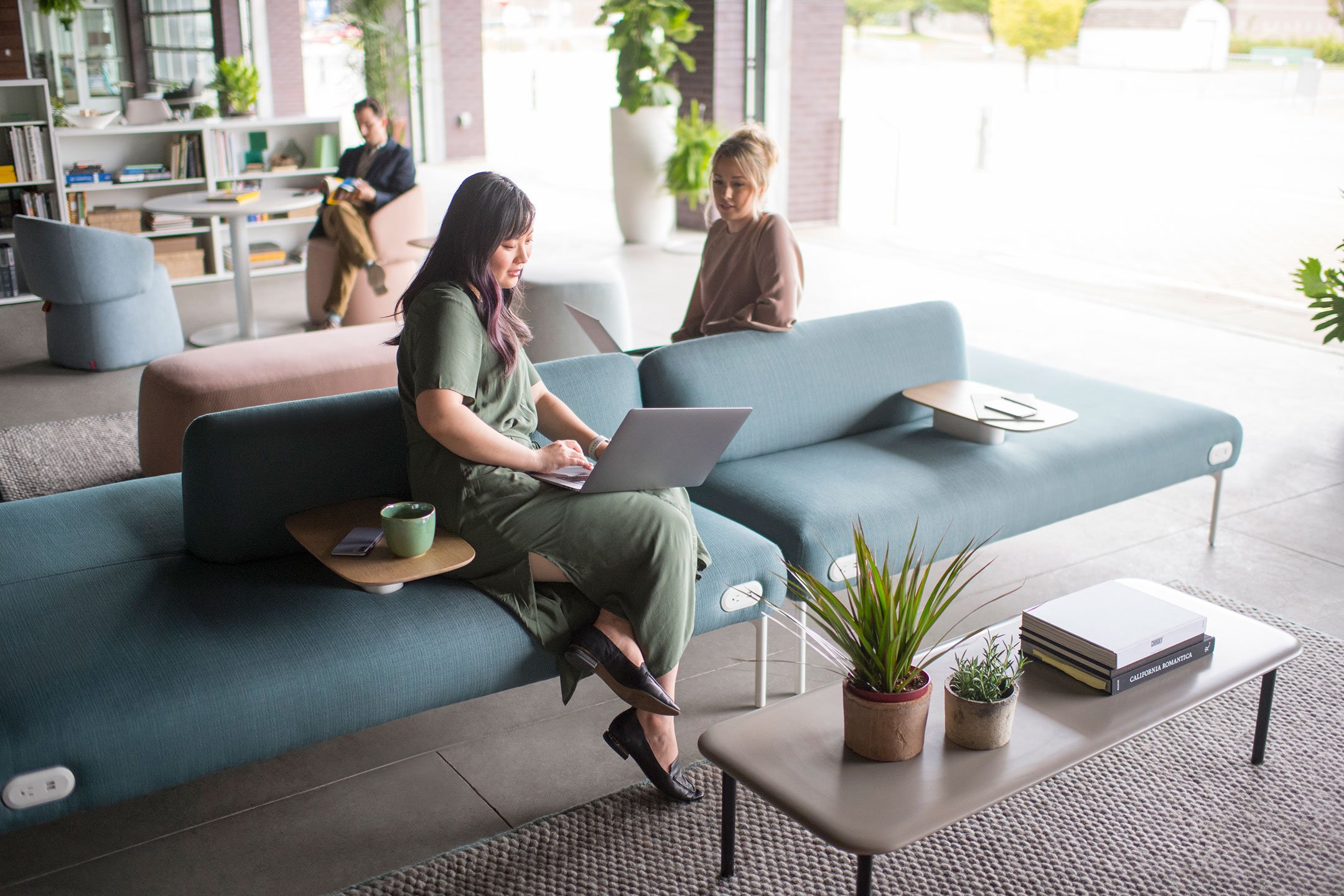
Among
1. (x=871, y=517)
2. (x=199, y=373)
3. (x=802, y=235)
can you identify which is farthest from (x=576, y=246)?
(x=871, y=517)

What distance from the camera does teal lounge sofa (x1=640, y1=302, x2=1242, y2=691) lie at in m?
3.12

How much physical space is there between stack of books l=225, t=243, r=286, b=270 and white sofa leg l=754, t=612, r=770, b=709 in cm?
631

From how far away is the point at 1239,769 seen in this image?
108 inches

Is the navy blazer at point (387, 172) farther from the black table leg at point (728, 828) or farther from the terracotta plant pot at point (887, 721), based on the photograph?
the terracotta plant pot at point (887, 721)

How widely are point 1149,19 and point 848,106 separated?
2.72m

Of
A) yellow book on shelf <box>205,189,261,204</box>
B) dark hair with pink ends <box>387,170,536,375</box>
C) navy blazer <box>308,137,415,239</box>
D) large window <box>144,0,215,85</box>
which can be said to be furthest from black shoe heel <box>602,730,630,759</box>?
large window <box>144,0,215,85</box>

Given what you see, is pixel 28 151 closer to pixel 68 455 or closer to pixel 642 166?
pixel 68 455

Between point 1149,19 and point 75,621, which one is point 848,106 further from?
point 75,621

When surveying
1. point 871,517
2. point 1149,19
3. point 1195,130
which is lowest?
point 871,517

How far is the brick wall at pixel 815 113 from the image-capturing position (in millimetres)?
9734

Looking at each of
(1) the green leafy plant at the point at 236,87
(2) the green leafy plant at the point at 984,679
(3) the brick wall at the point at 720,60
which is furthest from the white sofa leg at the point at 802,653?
(1) the green leafy plant at the point at 236,87

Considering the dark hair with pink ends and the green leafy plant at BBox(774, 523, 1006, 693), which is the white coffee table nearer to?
the green leafy plant at BBox(774, 523, 1006, 693)

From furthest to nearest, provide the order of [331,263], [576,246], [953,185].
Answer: [953,185] < [576,246] < [331,263]

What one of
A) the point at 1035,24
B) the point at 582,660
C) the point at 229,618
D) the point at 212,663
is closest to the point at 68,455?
the point at 229,618
